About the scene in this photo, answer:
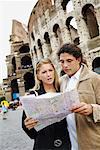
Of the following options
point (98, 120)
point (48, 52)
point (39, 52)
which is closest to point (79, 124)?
point (98, 120)

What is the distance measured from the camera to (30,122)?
2.40 m

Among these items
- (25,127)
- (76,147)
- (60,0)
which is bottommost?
(76,147)

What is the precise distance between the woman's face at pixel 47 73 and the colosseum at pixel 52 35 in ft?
50.1

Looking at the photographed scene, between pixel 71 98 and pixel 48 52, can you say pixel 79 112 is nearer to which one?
pixel 71 98

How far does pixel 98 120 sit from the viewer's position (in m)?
2.25

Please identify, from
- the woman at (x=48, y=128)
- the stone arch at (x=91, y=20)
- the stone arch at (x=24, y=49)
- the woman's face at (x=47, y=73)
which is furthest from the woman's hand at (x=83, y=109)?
the stone arch at (x=24, y=49)

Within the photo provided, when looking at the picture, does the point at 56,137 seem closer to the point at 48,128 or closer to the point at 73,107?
the point at 48,128

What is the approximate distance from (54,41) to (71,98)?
2088 cm

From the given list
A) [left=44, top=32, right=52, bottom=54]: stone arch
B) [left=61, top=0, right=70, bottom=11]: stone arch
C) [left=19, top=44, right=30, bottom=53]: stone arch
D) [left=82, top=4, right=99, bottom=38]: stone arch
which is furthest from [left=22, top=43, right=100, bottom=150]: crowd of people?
[left=19, top=44, right=30, bottom=53]: stone arch

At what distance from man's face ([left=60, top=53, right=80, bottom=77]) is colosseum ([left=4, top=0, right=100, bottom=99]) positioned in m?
15.3

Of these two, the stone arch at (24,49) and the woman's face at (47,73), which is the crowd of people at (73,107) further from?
the stone arch at (24,49)

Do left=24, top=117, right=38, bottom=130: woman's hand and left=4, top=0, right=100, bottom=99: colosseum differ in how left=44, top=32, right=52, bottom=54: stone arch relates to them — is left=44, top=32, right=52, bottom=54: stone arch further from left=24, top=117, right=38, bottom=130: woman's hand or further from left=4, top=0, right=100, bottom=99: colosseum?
left=24, top=117, right=38, bottom=130: woman's hand

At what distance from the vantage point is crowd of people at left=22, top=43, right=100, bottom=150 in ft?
7.39

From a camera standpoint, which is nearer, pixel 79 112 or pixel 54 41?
pixel 79 112
